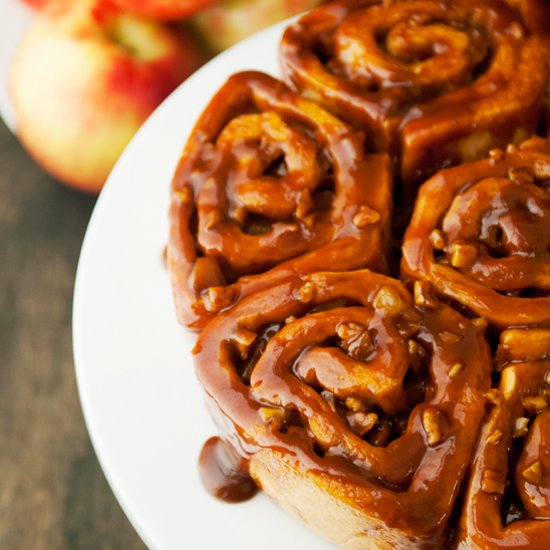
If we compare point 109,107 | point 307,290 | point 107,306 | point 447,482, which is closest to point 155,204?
point 107,306

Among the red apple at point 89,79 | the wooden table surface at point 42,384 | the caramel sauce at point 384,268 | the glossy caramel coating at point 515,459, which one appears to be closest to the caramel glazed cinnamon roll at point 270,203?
the caramel sauce at point 384,268

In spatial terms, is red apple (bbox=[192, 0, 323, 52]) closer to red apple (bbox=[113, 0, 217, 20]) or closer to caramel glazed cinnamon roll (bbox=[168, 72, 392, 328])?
red apple (bbox=[113, 0, 217, 20])

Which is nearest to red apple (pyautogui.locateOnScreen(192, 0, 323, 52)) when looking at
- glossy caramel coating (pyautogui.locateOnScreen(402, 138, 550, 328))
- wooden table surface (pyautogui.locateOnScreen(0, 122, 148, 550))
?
wooden table surface (pyautogui.locateOnScreen(0, 122, 148, 550))

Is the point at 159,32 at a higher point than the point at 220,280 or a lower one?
higher

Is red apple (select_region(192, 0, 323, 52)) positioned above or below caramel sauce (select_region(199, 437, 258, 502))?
above

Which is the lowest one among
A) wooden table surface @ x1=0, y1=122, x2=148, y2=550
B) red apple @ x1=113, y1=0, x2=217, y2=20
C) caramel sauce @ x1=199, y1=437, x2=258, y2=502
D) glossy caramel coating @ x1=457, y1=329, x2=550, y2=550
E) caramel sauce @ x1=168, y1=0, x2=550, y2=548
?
wooden table surface @ x1=0, y1=122, x2=148, y2=550

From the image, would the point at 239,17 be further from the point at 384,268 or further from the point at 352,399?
the point at 352,399

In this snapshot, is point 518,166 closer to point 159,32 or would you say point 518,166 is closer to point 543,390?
point 543,390
